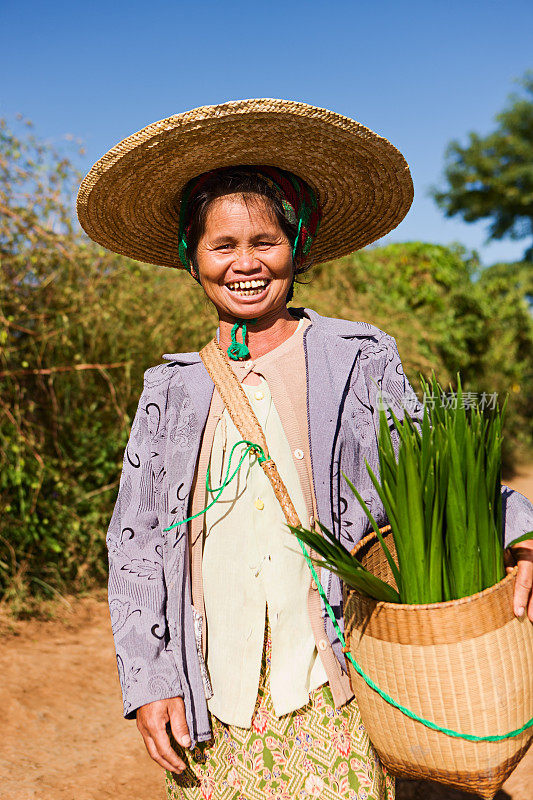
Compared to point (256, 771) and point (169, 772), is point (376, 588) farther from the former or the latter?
point (169, 772)

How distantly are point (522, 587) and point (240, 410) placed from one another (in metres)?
0.76

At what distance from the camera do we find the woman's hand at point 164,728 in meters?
1.55

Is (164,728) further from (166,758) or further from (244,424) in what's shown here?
(244,424)

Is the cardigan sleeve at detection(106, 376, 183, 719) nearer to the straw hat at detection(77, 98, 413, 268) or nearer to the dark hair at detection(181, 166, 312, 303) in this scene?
the dark hair at detection(181, 166, 312, 303)

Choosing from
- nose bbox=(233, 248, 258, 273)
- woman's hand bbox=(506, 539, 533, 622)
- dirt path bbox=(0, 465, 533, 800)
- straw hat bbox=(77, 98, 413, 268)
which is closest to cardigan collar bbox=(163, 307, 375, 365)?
nose bbox=(233, 248, 258, 273)

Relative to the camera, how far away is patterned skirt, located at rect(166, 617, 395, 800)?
1581 mm

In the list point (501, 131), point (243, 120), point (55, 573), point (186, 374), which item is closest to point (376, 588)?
point (186, 374)

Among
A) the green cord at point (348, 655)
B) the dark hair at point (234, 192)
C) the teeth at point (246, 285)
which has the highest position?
the dark hair at point (234, 192)

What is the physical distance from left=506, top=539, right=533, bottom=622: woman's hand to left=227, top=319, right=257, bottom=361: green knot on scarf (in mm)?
831

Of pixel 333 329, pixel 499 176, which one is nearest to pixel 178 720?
pixel 333 329

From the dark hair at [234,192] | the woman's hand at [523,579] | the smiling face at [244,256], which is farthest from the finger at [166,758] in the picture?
the dark hair at [234,192]

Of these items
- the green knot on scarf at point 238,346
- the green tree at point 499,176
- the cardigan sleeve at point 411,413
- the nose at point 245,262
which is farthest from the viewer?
the green tree at point 499,176

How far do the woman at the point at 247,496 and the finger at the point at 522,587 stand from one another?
0.17 m

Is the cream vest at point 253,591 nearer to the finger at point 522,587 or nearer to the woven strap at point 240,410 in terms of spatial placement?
the woven strap at point 240,410
